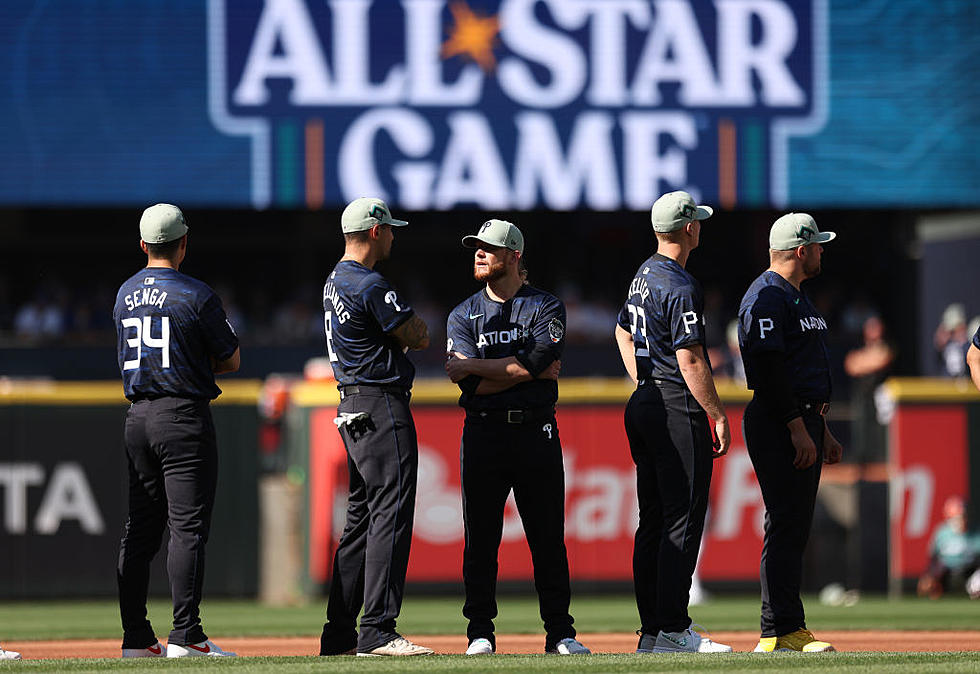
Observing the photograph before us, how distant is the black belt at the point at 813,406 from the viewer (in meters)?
7.21

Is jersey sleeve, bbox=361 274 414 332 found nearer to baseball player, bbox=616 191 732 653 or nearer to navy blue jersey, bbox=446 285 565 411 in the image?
navy blue jersey, bbox=446 285 565 411

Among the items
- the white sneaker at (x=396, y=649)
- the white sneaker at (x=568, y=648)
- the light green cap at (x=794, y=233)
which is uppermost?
the light green cap at (x=794, y=233)

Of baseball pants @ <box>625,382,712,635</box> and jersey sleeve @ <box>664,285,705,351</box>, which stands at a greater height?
jersey sleeve @ <box>664,285,705,351</box>

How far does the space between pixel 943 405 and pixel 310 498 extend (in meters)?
5.42

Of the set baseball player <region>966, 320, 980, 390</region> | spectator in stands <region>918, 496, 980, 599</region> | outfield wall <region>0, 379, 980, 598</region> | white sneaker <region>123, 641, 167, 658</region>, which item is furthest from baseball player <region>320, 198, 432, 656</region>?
spectator in stands <region>918, 496, 980, 599</region>

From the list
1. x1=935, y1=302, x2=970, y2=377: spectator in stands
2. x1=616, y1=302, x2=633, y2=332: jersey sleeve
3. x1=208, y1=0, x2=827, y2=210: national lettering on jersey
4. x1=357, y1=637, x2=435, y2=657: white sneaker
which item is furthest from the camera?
x1=208, y1=0, x2=827, y2=210: national lettering on jersey

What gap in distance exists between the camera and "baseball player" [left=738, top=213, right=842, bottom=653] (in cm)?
712

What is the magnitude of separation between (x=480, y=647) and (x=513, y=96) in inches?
447

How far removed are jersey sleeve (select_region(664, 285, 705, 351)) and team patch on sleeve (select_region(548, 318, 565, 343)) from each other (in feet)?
1.62

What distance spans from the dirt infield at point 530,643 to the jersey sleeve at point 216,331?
1920 millimetres

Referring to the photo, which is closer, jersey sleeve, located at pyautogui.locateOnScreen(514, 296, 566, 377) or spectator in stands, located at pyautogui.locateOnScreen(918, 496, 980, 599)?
jersey sleeve, located at pyautogui.locateOnScreen(514, 296, 566, 377)

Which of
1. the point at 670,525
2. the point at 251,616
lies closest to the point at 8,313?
the point at 251,616

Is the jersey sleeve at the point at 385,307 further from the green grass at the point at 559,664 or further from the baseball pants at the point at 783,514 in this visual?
the baseball pants at the point at 783,514

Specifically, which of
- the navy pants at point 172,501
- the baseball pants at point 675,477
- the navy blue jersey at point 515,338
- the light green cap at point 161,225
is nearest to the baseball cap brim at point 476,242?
the navy blue jersey at point 515,338
